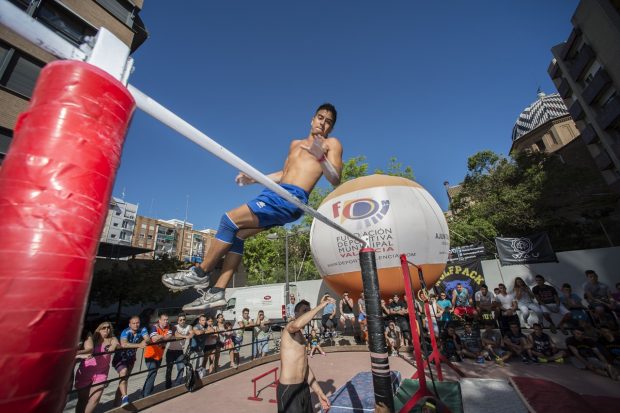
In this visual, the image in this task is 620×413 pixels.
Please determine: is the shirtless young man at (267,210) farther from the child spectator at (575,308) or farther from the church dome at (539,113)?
the church dome at (539,113)

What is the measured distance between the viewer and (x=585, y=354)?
23.3ft

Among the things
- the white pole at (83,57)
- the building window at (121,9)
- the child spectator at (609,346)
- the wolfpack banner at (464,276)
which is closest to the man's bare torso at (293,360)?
the white pole at (83,57)

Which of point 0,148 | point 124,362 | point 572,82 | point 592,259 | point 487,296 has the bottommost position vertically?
point 124,362

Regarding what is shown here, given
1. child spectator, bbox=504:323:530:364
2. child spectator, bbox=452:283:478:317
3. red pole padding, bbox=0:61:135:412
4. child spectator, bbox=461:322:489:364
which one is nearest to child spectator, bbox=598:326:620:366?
child spectator, bbox=504:323:530:364

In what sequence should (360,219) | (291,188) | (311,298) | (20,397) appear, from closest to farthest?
(20,397)
(291,188)
(360,219)
(311,298)

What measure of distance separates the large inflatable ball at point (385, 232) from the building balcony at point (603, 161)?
22.6 meters

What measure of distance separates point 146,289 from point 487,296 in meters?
23.2

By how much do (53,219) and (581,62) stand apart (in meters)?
34.1

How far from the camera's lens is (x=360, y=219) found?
31.0 feet

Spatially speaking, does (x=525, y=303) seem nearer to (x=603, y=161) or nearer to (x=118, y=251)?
(x=603, y=161)

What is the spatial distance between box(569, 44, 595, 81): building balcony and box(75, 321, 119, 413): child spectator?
1314 inches

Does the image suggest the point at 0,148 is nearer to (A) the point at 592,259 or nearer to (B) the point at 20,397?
(B) the point at 20,397

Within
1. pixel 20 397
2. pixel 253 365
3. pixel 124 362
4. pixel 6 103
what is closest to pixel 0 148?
pixel 6 103

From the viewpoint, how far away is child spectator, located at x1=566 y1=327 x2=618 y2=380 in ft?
21.8
